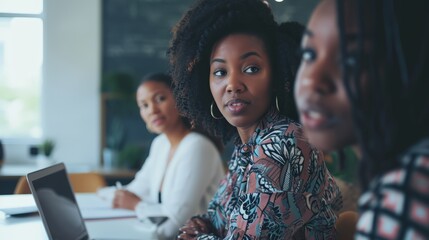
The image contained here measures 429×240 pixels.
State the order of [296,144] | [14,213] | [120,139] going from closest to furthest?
[296,144]
[14,213]
[120,139]

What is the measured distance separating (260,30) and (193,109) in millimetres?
397

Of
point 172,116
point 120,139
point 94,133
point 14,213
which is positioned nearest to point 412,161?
point 14,213

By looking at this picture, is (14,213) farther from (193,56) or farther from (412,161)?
(412,161)

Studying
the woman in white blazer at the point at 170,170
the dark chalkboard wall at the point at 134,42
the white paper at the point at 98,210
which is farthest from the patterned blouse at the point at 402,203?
the dark chalkboard wall at the point at 134,42

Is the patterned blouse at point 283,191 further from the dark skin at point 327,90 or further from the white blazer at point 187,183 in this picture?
the white blazer at point 187,183

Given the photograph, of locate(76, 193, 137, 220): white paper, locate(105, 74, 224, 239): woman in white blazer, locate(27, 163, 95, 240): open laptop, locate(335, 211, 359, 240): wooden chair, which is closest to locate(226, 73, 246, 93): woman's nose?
locate(335, 211, 359, 240): wooden chair

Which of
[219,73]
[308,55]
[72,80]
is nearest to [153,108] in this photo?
[219,73]

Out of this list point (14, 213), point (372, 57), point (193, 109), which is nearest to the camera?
point (372, 57)

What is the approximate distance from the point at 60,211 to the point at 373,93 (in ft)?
4.40

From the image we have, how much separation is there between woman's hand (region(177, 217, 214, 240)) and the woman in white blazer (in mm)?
389

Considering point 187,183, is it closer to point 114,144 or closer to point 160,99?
point 160,99

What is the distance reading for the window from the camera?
555 cm

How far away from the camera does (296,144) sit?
1.39m

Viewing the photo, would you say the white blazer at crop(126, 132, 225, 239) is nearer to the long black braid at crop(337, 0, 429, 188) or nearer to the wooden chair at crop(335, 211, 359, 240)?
the wooden chair at crop(335, 211, 359, 240)
